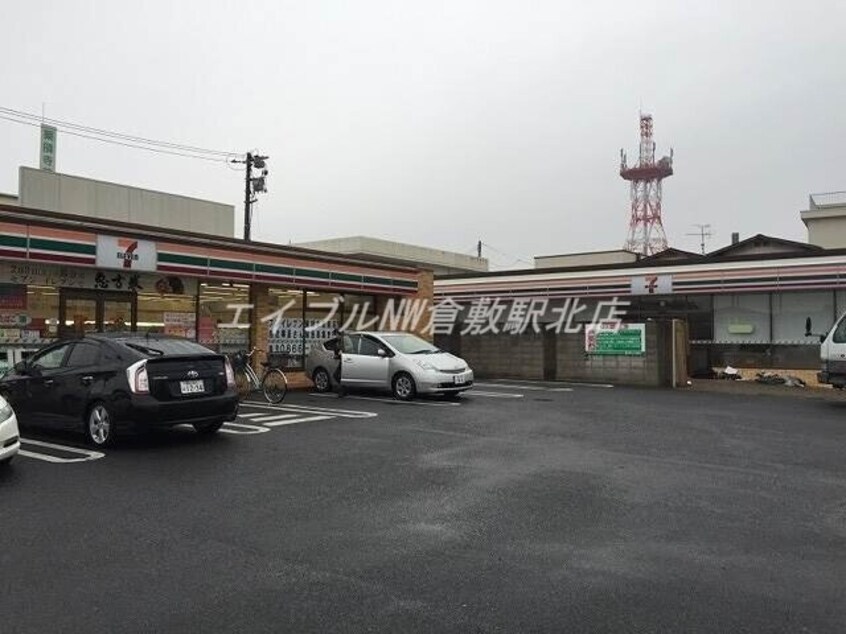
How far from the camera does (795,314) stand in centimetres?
2150

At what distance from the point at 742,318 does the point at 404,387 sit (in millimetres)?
12639

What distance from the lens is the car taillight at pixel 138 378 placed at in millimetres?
8727

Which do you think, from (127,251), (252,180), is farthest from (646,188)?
(127,251)

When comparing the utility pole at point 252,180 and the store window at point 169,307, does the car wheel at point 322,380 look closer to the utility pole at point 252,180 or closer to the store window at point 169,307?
the store window at point 169,307

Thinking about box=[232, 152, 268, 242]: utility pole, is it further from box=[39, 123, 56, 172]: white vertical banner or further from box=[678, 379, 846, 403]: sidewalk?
box=[678, 379, 846, 403]: sidewalk

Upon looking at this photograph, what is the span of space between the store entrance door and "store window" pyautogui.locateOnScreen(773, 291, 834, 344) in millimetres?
17977

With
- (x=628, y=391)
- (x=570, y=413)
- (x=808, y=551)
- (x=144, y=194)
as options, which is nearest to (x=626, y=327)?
(x=628, y=391)

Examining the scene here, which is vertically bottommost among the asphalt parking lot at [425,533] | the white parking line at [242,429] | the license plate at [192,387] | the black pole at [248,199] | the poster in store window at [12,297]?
the asphalt parking lot at [425,533]

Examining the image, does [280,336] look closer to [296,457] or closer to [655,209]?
[296,457]

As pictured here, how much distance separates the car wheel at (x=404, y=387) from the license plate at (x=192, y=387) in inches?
244

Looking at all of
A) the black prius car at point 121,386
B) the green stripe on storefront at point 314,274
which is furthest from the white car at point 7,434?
the green stripe on storefront at point 314,274

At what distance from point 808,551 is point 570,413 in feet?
26.7

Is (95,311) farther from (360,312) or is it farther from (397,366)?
(360,312)

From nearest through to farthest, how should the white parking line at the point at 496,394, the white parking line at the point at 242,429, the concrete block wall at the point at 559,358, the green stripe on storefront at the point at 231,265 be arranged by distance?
the white parking line at the point at 242,429
the green stripe on storefront at the point at 231,265
the white parking line at the point at 496,394
the concrete block wall at the point at 559,358
